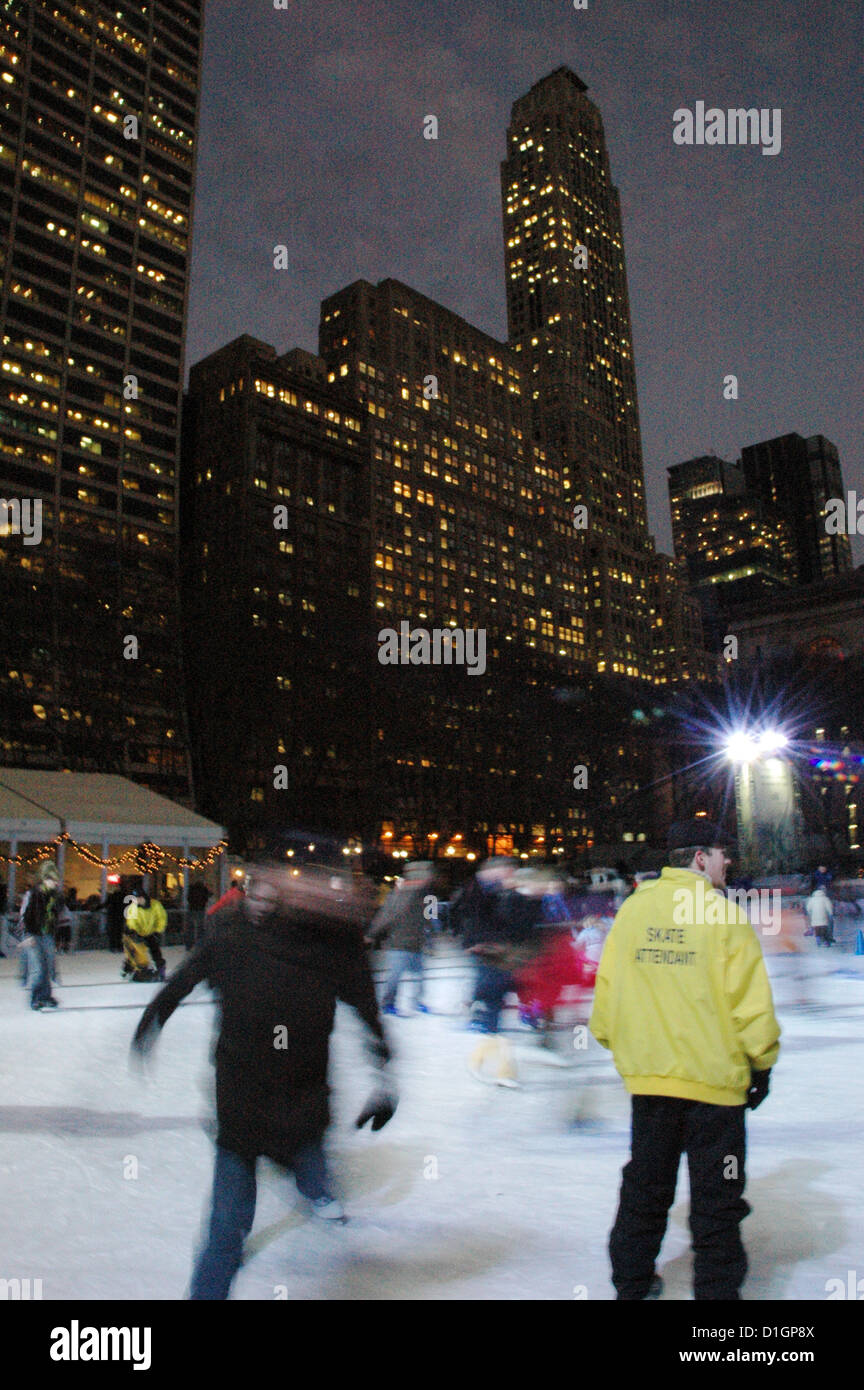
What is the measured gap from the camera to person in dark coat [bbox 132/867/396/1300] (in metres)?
2.77

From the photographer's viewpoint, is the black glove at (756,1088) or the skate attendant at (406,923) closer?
the black glove at (756,1088)

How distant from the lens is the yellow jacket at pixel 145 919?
1322 centimetres

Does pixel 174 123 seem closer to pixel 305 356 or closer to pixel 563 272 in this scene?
pixel 305 356

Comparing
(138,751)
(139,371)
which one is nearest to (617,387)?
(139,371)

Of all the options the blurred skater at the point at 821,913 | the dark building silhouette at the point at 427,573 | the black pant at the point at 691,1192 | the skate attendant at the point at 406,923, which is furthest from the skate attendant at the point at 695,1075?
the blurred skater at the point at 821,913

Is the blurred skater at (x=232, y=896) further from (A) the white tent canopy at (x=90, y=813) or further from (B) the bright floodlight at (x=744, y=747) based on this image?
(B) the bright floodlight at (x=744, y=747)

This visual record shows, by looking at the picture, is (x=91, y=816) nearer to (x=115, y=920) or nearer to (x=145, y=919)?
(x=115, y=920)

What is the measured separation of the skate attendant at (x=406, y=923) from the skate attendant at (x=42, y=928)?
3.67 meters

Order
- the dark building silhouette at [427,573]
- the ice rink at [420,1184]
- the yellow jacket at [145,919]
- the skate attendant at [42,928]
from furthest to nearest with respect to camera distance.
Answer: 1. the dark building silhouette at [427,573]
2. the yellow jacket at [145,919]
3. the skate attendant at [42,928]
4. the ice rink at [420,1184]

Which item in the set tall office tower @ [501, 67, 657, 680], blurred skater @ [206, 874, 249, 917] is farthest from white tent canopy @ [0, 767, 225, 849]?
tall office tower @ [501, 67, 657, 680]

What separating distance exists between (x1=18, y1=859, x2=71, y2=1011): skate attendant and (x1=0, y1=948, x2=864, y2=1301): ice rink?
254 centimetres

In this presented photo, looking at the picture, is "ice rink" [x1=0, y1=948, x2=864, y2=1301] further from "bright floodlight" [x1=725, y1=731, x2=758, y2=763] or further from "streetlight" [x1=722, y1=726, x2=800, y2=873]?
"streetlight" [x1=722, y1=726, x2=800, y2=873]

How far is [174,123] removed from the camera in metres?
104

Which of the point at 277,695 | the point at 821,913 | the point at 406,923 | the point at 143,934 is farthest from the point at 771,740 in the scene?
the point at 277,695
